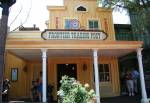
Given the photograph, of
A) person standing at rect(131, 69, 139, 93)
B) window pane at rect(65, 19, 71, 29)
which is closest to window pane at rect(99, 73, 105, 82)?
person standing at rect(131, 69, 139, 93)

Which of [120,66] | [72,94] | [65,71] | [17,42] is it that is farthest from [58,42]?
[120,66]

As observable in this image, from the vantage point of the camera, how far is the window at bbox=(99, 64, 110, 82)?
16922 mm

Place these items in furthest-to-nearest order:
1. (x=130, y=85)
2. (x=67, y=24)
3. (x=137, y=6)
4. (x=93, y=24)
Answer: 1. (x=93, y=24)
2. (x=67, y=24)
3. (x=130, y=85)
4. (x=137, y=6)

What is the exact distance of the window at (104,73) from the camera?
16.9 meters

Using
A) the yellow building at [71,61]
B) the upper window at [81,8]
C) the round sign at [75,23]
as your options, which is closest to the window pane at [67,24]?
the yellow building at [71,61]

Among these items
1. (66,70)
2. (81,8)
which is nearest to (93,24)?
(81,8)

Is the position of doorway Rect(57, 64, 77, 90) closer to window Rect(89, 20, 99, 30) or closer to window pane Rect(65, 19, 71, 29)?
window pane Rect(65, 19, 71, 29)

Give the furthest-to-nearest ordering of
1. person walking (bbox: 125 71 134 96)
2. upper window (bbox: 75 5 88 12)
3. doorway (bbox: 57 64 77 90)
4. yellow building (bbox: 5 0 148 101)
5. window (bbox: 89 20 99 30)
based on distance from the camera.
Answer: upper window (bbox: 75 5 88 12), window (bbox: 89 20 99 30), doorway (bbox: 57 64 77 90), yellow building (bbox: 5 0 148 101), person walking (bbox: 125 71 134 96)

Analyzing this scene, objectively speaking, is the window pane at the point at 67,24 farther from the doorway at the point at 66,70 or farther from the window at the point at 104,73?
the window at the point at 104,73

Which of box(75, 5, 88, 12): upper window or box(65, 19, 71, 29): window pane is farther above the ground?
box(75, 5, 88, 12): upper window

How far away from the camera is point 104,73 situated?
1700 centimetres

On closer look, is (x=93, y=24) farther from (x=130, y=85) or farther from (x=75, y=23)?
(x=130, y=85)

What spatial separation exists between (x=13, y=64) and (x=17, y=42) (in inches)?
196

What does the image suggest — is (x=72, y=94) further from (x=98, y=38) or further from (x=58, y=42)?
(x=98, y=38)
